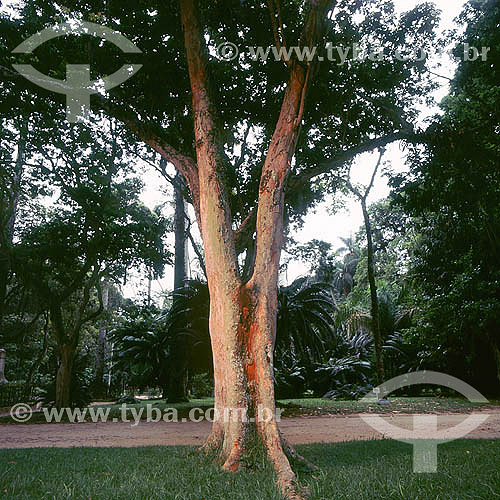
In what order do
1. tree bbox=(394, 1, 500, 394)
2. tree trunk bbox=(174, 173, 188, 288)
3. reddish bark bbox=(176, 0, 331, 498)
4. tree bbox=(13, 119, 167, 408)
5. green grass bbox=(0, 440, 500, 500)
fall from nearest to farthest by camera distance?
1. green grass bbox=(0, 440, 500, 500)
2. reddish bark bbox=(176, 0, 331, 498)
3. tree bbox=(394, 1, 500, 394)
4. tree bbox=(13, 119, 167, 408)
5. tree trunk bbox=(174, 173, 188, 288)

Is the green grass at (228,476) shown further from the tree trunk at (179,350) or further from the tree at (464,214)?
the tree trunk at (179,350)

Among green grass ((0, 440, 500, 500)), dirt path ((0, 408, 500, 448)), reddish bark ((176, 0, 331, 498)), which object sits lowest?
dirt path ((0, 408, 500, 448))

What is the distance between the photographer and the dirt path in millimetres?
6383

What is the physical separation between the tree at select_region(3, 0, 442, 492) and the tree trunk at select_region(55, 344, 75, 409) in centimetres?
597

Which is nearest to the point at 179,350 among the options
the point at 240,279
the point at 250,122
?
the point at 250,122

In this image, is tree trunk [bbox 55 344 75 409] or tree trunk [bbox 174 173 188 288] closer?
tree trunk [bbox 55 344 75 409]

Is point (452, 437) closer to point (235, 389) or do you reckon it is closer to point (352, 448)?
point (352, 448)

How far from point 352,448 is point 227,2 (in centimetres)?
689

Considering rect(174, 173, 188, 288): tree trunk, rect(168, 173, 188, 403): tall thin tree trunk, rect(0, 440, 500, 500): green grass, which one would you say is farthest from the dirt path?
rect(174, 173, 188, 288): tree trunk

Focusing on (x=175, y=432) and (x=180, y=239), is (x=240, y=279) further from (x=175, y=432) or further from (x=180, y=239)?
(x=180, y=239)

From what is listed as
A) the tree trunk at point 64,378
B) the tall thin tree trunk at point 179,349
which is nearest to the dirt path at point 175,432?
the tree trunk at point 64,378

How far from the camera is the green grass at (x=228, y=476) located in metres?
3.21

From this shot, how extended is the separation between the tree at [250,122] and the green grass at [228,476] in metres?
0.32

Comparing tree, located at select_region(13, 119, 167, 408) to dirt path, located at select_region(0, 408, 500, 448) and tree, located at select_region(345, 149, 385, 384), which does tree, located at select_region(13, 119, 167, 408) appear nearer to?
dirt path, located at select_region(0, 408, 500, 448)
